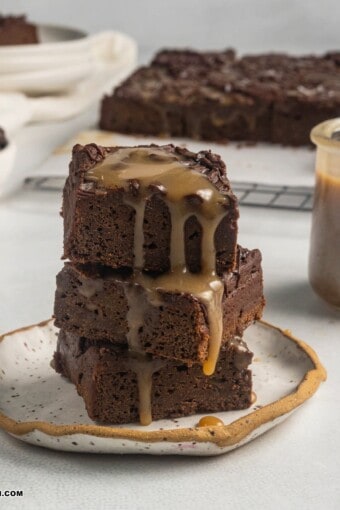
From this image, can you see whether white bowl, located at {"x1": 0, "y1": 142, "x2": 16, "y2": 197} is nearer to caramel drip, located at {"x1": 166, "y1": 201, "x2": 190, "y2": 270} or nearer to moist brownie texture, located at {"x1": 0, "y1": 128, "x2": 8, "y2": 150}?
moist brownie texture, located at {"x1": 0, "y1": 128, "x2": 8, "y2": 150}

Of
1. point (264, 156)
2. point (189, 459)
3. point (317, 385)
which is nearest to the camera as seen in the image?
point (189, 459)

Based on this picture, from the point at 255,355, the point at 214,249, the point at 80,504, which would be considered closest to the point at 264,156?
the point at 255,355

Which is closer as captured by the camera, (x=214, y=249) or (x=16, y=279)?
(x=214, y=249)

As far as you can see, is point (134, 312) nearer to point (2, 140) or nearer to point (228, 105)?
point (2, 140)

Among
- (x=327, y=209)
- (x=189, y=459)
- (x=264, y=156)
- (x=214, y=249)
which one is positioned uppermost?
(x=214, y=249)

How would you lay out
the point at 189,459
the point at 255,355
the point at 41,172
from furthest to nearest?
the point at 41,172 < the point at 255,355 < the point at 189,459

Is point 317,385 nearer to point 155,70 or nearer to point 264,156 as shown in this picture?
point 264,156

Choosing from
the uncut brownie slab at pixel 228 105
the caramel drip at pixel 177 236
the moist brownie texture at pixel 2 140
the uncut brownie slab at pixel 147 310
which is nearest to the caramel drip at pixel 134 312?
the uncut brownie slab at pixel 147 310
